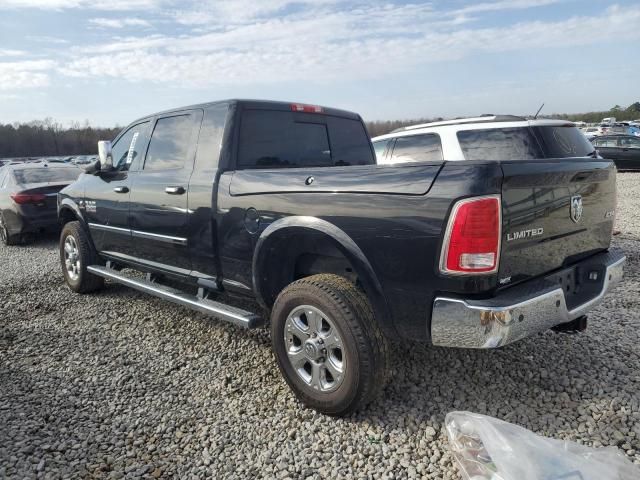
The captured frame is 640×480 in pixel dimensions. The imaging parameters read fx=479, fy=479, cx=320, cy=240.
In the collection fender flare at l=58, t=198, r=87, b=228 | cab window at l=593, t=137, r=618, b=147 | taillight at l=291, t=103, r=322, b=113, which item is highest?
taillight at l=291, t=103, r=322, b=113

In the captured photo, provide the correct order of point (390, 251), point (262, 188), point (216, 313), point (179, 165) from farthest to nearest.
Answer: point (179, 165), point (216, 313), point (262, 188), point (390, 251)

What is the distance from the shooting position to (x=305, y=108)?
13.6ft

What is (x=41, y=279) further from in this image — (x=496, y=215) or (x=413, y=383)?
(x=496, y=215)

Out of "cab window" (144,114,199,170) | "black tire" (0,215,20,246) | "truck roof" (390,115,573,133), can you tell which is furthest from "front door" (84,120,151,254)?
"black tire" (0,215,20,246)

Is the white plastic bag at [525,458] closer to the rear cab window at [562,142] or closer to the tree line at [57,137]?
the rear cab window at [562,142]

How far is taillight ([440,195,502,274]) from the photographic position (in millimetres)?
2238

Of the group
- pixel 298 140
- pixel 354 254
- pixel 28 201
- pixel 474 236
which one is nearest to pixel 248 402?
pixel 354 254

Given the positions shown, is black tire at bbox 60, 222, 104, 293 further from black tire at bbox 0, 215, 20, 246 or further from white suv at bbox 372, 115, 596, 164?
black tire at bbox 0, 215, 20, 246

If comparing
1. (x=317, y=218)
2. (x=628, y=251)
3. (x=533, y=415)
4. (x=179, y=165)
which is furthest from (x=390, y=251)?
(x=628, y=251)

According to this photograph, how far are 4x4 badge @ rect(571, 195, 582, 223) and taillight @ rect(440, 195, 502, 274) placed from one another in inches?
31.9

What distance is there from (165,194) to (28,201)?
6.00 m

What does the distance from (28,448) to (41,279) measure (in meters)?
4.29

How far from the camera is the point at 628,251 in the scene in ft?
20.9

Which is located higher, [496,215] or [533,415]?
[496,215]
